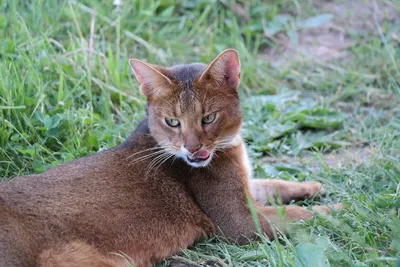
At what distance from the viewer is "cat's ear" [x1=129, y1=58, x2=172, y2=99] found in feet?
14.2

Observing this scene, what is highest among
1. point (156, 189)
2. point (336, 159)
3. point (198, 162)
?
point (198, 162)

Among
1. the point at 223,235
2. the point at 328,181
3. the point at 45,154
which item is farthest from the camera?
the point at 45,154

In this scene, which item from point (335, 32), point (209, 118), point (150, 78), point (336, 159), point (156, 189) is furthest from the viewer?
point (335, 32)

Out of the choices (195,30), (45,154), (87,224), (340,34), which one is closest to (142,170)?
(87,224)

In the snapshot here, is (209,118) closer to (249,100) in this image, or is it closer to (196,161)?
(196,161)

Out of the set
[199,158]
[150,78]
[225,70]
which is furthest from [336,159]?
[150,78]

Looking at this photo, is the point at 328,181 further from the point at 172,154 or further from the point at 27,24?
the point at 27,24

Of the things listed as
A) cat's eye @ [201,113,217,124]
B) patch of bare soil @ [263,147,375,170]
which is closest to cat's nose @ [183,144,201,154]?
cat's eye @ [201,113,217,124]

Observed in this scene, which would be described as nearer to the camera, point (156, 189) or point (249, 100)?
point (156, 189)

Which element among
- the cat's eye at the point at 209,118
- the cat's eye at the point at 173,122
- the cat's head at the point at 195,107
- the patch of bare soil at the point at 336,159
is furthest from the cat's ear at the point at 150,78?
the patch of bare soil at the point at 336,159

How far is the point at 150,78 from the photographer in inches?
173

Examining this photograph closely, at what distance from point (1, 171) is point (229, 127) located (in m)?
1.56

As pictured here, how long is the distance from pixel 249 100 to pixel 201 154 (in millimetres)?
2143

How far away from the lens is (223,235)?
420 cm
